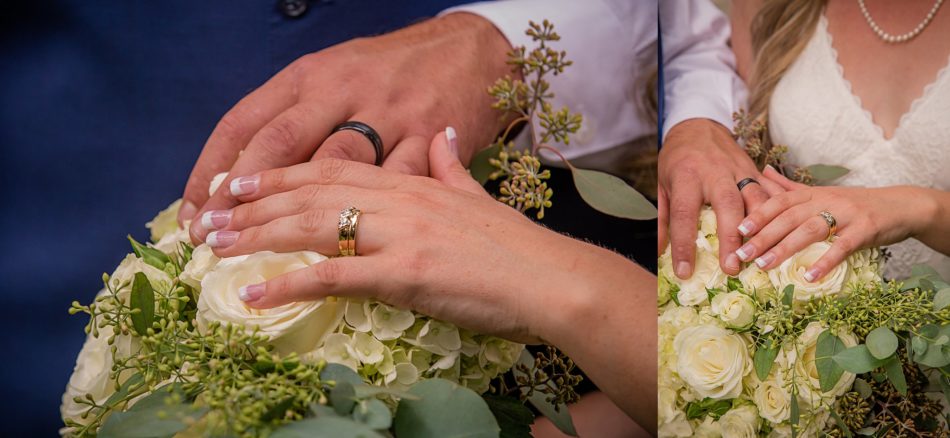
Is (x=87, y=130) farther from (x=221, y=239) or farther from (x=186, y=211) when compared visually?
(x=221, y=239)

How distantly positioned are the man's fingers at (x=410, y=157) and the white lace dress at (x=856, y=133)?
1.43 ft

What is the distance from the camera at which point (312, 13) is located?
98cm

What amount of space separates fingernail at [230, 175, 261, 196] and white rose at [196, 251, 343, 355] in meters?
0.13

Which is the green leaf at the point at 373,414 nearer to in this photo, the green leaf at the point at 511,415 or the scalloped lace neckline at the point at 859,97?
the green leaf at the point at 511,415

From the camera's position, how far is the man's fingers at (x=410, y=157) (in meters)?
0.90

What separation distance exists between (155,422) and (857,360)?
60 centimetres

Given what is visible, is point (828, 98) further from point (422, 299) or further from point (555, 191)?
point (422, 299)

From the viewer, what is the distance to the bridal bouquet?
612 mm

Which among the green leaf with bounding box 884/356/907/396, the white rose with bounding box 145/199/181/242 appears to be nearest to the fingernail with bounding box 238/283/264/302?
the white rose with bounding box 145/199/181/242

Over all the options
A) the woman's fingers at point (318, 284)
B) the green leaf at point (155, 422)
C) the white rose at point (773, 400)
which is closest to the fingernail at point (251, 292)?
the woman's fingers at point (318, 284)

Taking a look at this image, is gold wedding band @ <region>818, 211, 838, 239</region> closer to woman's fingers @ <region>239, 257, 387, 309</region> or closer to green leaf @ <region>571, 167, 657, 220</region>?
green leaf @ <region>571, 167, 657, 220</region>

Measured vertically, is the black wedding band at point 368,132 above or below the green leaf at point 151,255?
above

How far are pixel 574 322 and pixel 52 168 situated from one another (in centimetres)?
75

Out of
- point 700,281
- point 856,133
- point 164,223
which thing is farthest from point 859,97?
point 164,223
